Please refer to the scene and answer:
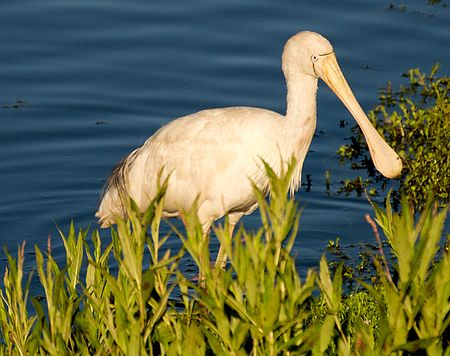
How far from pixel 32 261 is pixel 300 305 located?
4827 millimetres

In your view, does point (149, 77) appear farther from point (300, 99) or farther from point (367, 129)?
point (367, 129)

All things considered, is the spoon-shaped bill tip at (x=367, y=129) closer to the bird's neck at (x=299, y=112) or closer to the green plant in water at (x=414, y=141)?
the bird's neck at (x=299, y=112)

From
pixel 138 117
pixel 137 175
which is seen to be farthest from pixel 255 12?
pixel 137 175

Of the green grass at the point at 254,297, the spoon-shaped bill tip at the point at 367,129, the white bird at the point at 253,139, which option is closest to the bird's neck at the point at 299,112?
the white bird at the point at 253,139

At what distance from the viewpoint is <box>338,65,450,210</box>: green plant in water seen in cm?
1026

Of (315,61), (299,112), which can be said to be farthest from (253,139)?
(315,61)

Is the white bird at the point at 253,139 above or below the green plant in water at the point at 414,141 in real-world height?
above

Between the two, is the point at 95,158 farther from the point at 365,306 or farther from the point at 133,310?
the point at 133,310

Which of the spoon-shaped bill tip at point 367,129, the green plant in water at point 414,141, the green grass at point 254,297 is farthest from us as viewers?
the green plant in water at point 414,141

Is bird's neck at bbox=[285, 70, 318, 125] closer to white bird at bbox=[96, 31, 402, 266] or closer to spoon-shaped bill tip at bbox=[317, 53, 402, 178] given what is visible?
white bird at bbox=[96, 31, 402, 266]

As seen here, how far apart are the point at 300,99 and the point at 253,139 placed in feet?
1.39

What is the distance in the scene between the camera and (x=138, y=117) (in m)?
12.1

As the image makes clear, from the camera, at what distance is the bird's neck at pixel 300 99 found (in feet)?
28.3

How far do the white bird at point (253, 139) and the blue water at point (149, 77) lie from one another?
4.32 ft
